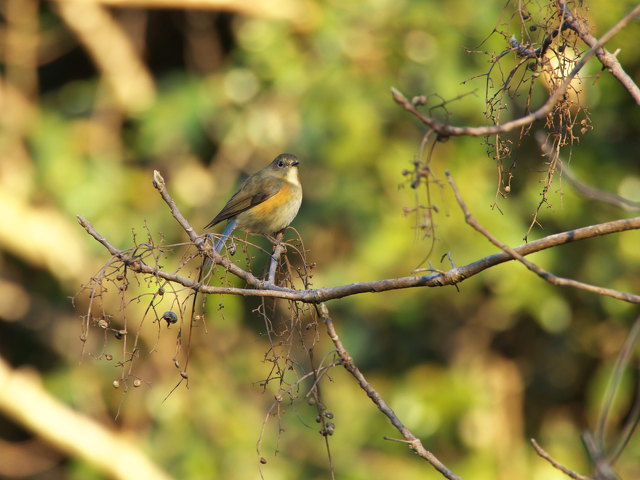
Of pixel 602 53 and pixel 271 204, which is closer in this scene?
pixel 602 53

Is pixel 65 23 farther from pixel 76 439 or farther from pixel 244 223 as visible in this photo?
pixel 244 223

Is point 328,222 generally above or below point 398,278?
above

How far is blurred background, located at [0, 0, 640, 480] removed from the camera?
550 cm

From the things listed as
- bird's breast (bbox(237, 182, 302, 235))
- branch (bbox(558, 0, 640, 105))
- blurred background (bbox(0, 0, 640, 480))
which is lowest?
branch (bbox(558, 0, 640, 105))

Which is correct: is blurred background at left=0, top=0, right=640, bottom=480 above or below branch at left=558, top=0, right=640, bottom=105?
above

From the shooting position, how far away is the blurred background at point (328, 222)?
18.1 feet

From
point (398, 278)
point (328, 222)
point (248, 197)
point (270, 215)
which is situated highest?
point (328, 222)

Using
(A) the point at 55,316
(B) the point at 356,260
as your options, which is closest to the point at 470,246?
(B) the point at 356,260

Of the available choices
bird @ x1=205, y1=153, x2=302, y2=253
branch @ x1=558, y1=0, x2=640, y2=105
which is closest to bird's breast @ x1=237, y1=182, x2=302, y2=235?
bird @ x1=205, y1=153, x2=302, y2=253

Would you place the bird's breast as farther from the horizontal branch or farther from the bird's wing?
the horizontal branch

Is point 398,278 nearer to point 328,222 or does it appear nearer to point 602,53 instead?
point 602,53

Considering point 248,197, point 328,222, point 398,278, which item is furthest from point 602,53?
point 328,222

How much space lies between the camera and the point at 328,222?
5.98 meters

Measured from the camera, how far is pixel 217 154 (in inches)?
272
